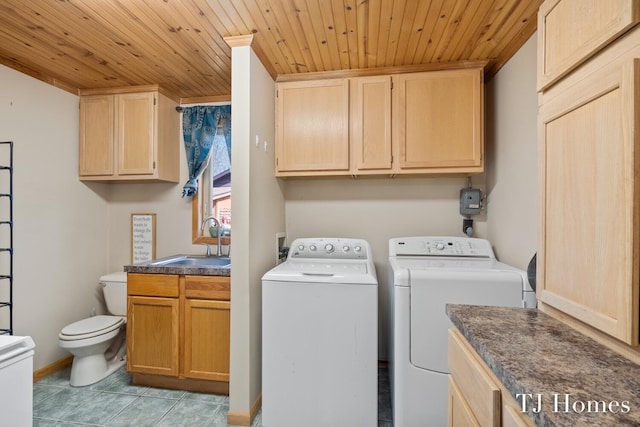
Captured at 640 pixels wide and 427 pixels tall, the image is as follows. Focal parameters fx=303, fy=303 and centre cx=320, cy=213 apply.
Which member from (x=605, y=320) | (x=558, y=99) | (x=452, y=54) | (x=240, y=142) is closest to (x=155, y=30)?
(x=240, y=142)

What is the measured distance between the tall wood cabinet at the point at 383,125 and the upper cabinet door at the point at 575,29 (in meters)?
1.09

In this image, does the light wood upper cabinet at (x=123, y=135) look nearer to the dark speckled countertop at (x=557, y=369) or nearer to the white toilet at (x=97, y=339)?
the white toilet at (x=97, y=339)

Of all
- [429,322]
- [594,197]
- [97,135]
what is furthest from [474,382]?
[97,135]

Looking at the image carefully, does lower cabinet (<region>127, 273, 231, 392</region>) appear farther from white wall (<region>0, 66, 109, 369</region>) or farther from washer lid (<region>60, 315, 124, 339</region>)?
white wall (<region>0, 66, 109, 369</region>)

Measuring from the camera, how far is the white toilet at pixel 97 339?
2127 millimetres

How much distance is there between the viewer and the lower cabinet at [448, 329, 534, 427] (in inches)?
26.3

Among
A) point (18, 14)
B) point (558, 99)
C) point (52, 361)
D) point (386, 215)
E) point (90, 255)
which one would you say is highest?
point (18, 14)

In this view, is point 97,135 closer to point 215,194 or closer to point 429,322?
point 215,194

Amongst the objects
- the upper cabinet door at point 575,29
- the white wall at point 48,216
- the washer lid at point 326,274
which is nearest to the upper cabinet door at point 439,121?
the washer lid at point 326,274

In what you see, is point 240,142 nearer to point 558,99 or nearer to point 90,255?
point 558,99

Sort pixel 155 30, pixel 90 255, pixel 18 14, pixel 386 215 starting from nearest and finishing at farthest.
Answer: pixel 18 14 → pixel 155 30 → pixel 386 215 → pixel 90 255

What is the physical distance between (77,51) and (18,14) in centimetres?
38

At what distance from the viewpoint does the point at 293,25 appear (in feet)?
5.59

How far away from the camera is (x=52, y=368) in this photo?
2363 millimetres
